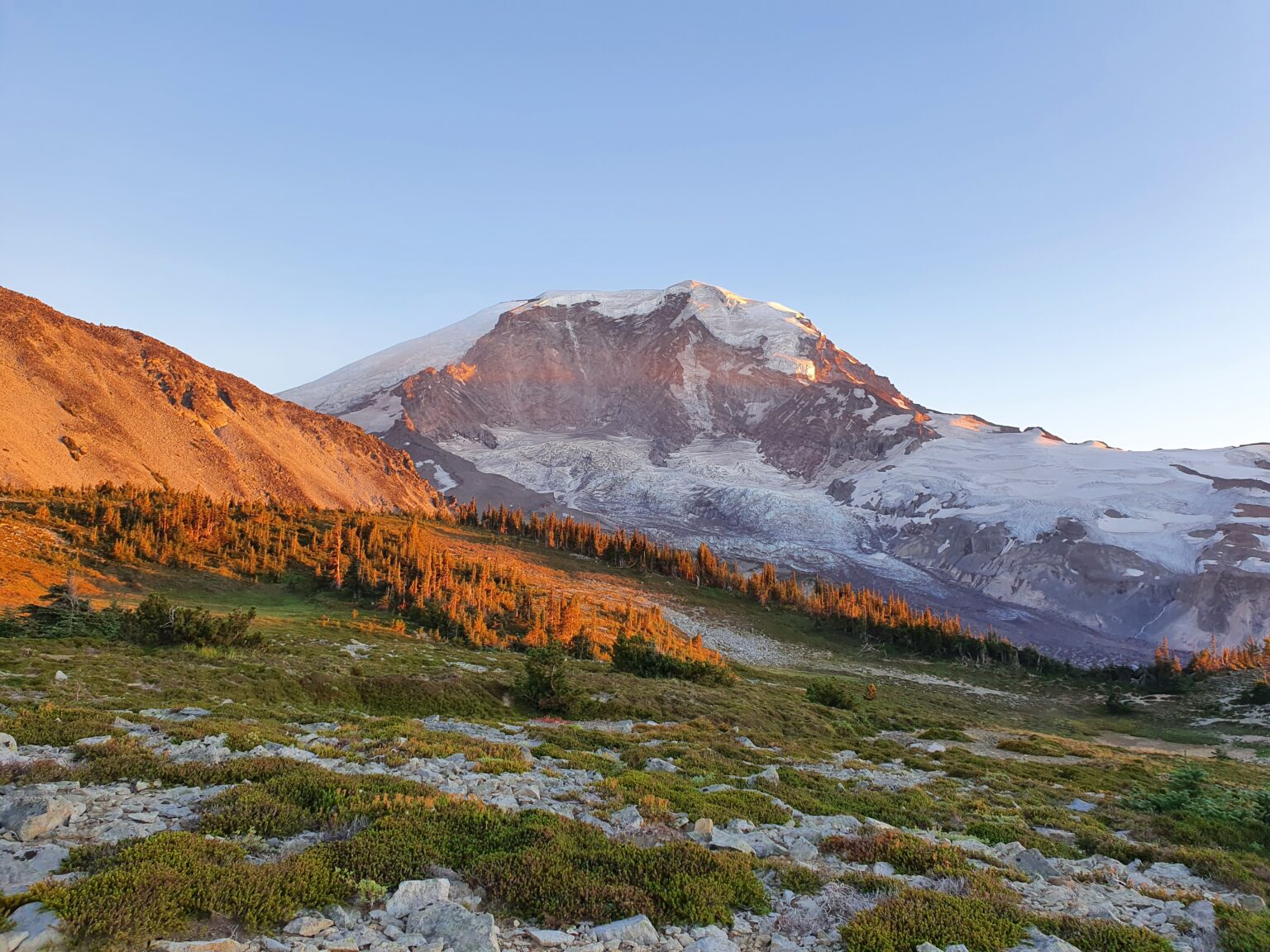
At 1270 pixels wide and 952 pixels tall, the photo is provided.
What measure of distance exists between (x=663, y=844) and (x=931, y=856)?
4.43m

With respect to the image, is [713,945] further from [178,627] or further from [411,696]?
[178,627]

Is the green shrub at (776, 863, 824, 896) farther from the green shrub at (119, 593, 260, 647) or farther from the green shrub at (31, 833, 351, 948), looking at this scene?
the green shrub at (119, 593, 260, 647)

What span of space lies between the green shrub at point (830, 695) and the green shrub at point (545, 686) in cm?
2120

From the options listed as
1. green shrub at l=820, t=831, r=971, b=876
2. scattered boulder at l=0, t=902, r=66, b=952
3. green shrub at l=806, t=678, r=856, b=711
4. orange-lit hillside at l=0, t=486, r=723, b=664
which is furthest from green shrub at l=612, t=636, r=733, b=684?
scattered boulder at l=0, t=902, r=66, b=952

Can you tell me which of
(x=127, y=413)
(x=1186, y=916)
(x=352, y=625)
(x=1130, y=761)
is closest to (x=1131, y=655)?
(x=1130, y=761)

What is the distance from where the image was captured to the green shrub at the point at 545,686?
3145 centimetres

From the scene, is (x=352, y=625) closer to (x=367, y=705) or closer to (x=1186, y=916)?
(x=367, y=705)

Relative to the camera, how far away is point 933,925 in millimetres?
7867

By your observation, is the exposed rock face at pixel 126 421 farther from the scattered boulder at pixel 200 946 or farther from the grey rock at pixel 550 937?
the grey rock at pixel 550 937

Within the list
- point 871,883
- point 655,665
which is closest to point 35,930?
point 871,883

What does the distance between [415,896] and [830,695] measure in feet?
141

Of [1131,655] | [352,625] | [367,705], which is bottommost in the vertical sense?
[1131,655]

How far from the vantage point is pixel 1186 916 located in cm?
926

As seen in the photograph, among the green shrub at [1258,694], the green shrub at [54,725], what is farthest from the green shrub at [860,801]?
the green shrub at [1258,694]
